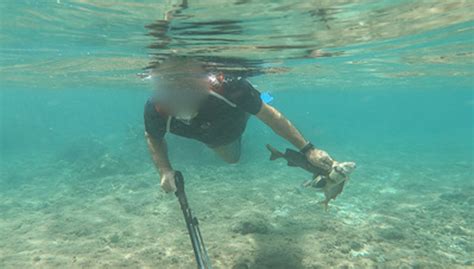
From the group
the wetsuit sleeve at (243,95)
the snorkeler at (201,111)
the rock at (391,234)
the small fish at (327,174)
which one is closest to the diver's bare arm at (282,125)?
the snorkeler at (201,111)

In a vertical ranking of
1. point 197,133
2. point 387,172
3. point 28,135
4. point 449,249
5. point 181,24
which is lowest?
point 28,135

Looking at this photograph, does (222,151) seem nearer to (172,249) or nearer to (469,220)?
(172,249)

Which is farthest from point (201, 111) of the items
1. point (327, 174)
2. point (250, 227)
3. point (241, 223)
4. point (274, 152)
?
point (241, 223)

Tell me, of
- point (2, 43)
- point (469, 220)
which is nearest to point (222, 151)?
point (469, 220)

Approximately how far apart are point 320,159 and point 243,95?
5.77 feet

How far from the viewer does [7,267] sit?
7832 mm

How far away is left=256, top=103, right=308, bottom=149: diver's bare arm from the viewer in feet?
21.6

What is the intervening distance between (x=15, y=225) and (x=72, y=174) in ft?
34.1

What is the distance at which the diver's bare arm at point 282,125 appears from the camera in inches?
259

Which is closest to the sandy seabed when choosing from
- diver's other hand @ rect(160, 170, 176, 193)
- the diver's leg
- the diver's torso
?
the diver's leg

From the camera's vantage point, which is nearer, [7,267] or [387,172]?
Result: [7,267]

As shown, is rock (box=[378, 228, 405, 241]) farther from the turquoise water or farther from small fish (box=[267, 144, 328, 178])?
small fish (box=[267, 144, 328, 178])

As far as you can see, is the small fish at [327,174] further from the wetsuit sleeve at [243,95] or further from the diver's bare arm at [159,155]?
the diver's bare arm at [159,155]

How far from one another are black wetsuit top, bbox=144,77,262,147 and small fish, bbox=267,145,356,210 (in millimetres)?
1089
